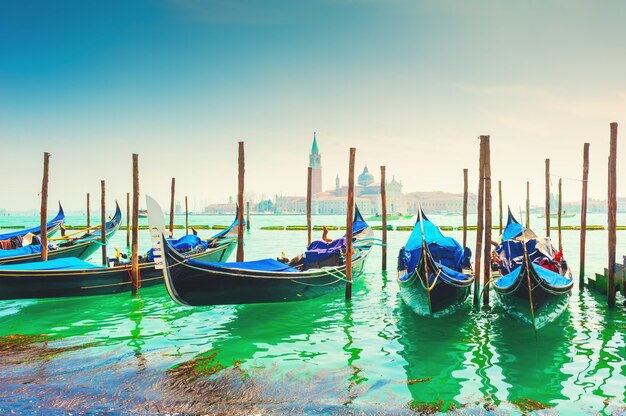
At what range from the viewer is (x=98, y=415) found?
12.4 feet

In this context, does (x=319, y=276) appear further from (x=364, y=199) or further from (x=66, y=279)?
(x=364, y=199)

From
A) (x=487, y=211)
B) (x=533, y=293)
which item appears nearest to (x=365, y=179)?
(x=487, y=211)

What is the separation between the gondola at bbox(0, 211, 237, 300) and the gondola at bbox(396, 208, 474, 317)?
4.84 meters

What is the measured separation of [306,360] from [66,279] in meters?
4.70

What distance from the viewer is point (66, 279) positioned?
783cm

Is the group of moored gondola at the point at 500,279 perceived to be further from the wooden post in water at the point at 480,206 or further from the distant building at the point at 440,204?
the distant building at the point at 440,204

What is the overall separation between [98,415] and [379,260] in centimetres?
1261

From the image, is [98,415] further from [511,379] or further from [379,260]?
[379,260]

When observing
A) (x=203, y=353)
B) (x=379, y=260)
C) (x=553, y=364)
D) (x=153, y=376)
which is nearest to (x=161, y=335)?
(x=203, y=353)

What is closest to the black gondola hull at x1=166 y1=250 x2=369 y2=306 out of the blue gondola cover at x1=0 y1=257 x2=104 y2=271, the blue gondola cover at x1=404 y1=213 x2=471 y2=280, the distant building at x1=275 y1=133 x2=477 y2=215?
the blue gondola cover at x1=404 y1=213 x2=471 y2=280

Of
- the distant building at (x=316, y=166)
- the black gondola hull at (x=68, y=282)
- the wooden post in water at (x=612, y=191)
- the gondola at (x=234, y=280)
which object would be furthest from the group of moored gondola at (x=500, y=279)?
the distant building at (x=316, y=166)

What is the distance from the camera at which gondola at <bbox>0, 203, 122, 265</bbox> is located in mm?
10094

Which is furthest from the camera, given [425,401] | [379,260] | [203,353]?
[379,260]

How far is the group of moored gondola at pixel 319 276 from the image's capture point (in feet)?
19.4
